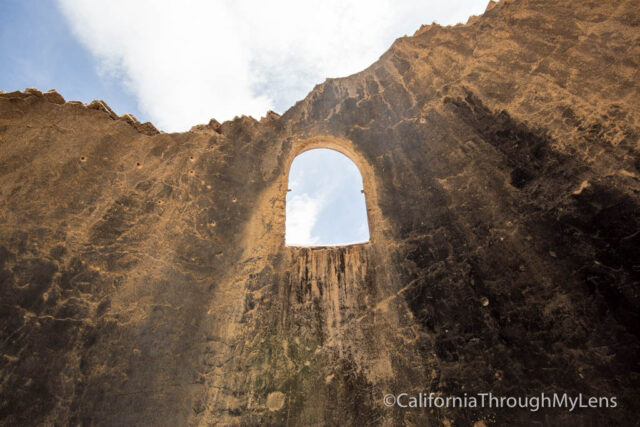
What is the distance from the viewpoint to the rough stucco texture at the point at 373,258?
3.38m

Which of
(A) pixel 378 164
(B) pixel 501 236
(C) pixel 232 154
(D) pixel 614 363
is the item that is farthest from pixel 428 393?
(C) pixel 232 154

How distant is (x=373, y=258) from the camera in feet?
14.5

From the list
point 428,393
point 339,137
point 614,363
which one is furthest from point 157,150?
point 614,363

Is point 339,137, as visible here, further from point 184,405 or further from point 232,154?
point 184,405

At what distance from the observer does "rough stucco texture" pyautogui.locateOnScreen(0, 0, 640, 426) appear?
3.38 metres

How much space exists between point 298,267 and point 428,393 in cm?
227

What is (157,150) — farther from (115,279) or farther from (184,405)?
(184,405)

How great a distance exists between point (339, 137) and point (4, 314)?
16.8ft

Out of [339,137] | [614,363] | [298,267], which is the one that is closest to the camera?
[614,363]

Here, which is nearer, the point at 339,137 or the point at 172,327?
the point at 172,327

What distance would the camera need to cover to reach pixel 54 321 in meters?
3.68

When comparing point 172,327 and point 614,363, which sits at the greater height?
point 172,327

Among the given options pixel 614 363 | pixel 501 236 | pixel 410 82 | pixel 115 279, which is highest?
pixel 410 82

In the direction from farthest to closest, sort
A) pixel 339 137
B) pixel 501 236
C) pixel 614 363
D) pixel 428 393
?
1. pixel 339 137
2. pixel 501 236
3. pixel 428 393
4. pixel 614 363
